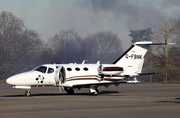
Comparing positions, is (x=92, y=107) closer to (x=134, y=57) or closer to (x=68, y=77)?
(x=68, y=77)

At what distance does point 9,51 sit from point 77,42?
1459cm

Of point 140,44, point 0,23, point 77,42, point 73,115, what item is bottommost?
point 73,115

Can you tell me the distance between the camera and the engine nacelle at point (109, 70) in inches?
912

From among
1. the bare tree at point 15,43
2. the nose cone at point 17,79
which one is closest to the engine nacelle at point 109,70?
the nose cone at point 17,79

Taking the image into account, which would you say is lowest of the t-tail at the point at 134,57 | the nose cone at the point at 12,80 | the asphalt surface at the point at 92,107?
the asphalt surface at the point at 92,107

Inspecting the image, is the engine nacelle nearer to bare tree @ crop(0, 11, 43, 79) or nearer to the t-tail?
the t-tail

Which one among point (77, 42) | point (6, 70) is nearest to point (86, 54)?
point (77, 42)

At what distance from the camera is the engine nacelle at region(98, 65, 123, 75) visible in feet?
76.0

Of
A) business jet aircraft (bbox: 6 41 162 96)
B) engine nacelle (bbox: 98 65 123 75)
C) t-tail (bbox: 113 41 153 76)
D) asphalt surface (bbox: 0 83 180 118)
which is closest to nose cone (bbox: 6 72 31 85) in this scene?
business jet aircraft (bbox: 6 41 162 96)

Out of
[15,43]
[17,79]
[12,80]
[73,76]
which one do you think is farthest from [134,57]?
[15,43]

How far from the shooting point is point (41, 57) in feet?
192

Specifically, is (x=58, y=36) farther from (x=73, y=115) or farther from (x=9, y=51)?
(x=73, y=115)

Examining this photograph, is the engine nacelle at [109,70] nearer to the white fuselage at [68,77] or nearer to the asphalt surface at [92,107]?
the white fuselage at [68,77]

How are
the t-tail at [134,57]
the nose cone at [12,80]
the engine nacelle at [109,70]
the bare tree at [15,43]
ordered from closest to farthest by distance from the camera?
the nose cone at [12,80] < the engine nacelle at [109,70] < the t-tail at [134,57] < the bare tree at [15,43]
